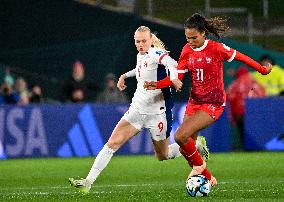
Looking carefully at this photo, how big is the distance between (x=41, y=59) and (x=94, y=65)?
145cm

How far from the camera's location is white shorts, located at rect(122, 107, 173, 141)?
14.5 meters

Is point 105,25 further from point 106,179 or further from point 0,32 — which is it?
point 106,179

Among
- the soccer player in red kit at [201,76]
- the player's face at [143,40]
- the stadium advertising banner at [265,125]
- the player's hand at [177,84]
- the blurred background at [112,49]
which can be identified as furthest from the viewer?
the blurred background at [112,49]

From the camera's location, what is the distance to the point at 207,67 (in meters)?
13.6

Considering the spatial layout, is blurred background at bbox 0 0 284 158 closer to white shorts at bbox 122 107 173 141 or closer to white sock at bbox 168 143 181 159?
white sock at bbox 168 143 181 159

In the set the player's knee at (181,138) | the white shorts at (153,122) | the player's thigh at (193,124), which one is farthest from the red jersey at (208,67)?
the white shorts at (153,122)

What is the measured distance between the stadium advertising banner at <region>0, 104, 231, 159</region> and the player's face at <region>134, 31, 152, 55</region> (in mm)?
9263

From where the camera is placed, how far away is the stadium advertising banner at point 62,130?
23.6 m

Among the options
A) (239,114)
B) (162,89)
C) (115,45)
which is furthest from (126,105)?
(162,89)

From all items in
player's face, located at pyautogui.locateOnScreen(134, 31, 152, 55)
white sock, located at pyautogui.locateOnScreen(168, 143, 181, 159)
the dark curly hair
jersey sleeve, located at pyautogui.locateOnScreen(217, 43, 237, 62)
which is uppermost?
the dark curly hair

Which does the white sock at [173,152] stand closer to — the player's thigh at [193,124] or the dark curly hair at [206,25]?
the player's thigh at [193,124]

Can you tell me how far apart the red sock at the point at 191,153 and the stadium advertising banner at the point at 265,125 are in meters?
10.6

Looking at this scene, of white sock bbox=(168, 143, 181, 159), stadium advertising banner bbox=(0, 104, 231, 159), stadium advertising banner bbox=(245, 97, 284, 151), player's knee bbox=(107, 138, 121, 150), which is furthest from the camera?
stadium advertising banner bbox=(245, 97, 284, 151)

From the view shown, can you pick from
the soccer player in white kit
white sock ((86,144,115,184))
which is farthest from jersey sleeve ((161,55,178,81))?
white sock ((86,144,115,184))
